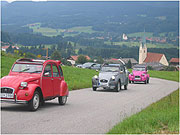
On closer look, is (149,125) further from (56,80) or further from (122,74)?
(122,74)

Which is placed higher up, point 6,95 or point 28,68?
point 28,68

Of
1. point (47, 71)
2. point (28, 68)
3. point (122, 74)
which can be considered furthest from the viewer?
point (122, 74)

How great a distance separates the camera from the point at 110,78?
23.4 m

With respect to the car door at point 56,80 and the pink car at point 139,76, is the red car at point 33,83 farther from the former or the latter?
the pink car at point 139,76

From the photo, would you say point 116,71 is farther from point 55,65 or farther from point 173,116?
point 173,116

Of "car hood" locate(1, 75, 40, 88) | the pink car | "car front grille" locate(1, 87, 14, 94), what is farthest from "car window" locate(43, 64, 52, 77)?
the pink car

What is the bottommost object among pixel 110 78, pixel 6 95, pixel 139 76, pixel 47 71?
pixel 139 76

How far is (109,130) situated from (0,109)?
4.59 m

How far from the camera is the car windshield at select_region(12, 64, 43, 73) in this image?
12.6 metres

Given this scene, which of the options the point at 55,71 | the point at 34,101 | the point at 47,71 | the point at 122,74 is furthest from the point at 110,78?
the point at 34,101

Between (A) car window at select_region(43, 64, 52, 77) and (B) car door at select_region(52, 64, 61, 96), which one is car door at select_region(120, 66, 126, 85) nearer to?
(B) car door at select_region(52, 64, 61, 96)

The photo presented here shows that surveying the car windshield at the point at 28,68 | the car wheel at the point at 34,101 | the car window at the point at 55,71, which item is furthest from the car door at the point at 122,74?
the car wheel at the point at 34,101

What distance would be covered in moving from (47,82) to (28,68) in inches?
31.4

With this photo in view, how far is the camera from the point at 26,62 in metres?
12.9
